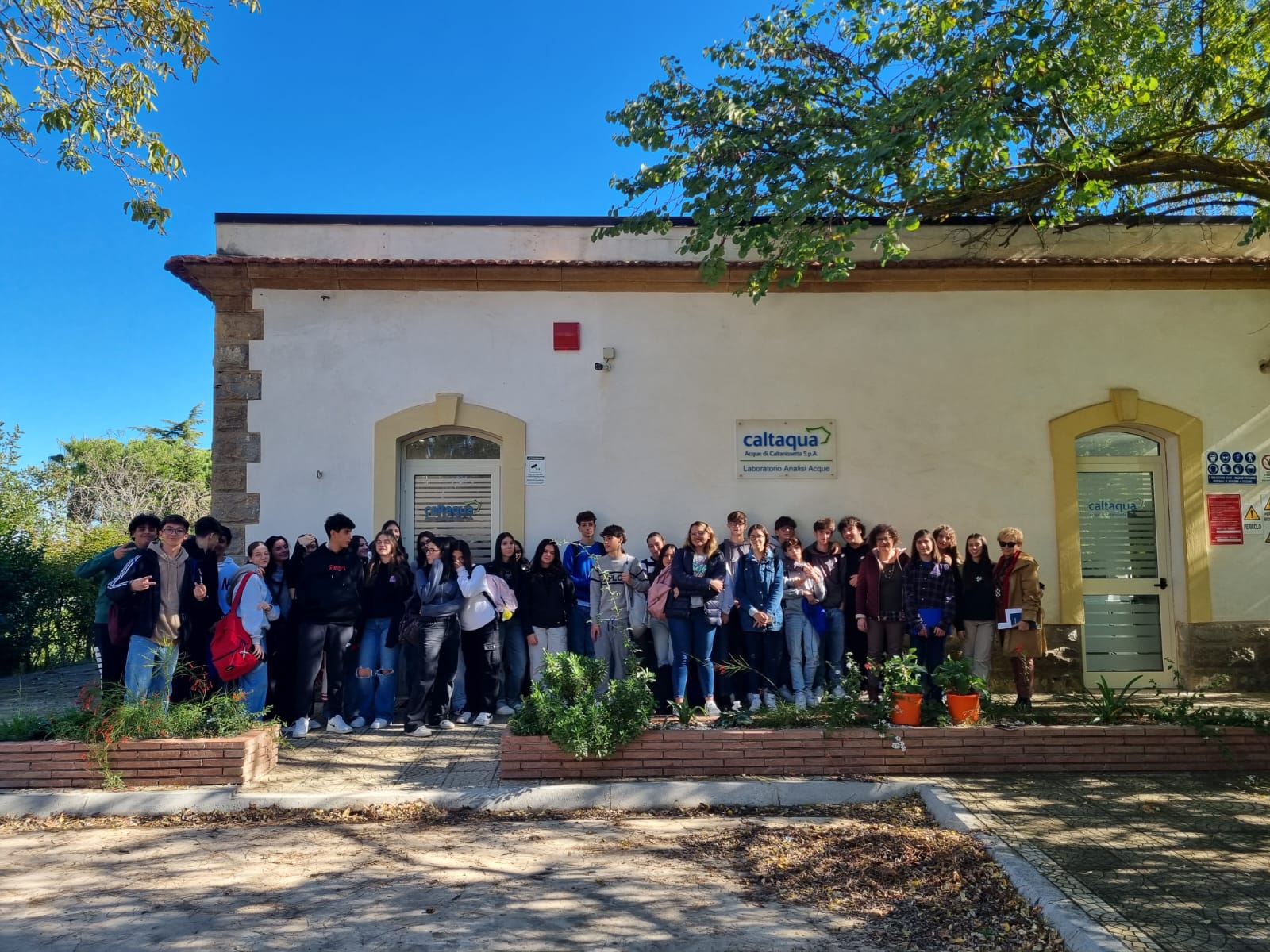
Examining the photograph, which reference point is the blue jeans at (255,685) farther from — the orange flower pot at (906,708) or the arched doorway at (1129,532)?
the arched doorway at (1129,532)

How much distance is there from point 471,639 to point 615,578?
141 centimetres

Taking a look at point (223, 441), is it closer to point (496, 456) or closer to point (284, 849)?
point (496, 456)

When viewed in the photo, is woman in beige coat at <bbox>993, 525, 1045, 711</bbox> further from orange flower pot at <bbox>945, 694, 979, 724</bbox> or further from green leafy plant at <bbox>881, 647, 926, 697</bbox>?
green leafy plant at <bbox>881, 647, 926, 697</bbox>

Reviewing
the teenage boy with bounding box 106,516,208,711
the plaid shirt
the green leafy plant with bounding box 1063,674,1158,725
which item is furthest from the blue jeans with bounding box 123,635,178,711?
the green leafy plant with bounding box 1063,674,1158,725

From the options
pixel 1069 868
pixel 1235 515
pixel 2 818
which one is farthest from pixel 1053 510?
pixel 2 818

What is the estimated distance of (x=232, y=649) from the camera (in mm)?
7277

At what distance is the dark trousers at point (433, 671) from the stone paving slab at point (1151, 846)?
165 inches

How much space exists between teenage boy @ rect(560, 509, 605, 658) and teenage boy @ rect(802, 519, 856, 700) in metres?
2.09

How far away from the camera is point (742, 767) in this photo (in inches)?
254

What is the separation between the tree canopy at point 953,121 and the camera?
691 centimetres

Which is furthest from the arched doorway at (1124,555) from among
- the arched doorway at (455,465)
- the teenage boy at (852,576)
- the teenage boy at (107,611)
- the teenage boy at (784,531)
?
the teenage boy at (107,611)

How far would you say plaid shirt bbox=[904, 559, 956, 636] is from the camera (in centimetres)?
813

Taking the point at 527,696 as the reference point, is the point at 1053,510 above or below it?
above

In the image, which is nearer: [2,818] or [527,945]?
[527,945]
